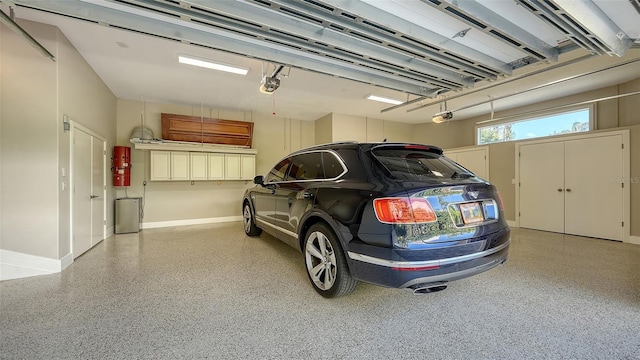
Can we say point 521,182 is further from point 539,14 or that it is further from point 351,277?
point 351,277

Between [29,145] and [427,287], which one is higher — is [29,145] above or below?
above

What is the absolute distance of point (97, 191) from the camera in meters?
4.29

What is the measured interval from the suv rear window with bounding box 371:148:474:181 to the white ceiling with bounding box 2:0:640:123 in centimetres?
118

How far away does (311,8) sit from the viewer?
82.4 inches

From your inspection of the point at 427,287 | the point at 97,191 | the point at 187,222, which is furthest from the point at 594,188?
the point at 97,191

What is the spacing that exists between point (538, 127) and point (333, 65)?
5.66 metres

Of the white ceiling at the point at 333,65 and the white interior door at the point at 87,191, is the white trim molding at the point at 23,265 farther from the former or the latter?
the white ceiling at the point at 333,65

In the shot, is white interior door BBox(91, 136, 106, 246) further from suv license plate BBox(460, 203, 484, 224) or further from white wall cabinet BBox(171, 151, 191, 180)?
suv license plate BBox(460, 203, 484, 224)

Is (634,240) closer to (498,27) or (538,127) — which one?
(538,127)

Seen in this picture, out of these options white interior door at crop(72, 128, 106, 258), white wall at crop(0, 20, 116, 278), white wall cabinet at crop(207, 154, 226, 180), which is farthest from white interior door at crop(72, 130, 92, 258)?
white wall cabinet at crop(207, 154, 226, 180)

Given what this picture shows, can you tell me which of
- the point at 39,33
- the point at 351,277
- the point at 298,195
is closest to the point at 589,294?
the point at 351,277

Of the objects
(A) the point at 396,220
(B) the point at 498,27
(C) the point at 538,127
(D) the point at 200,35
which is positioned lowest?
(A) the point at 396,220

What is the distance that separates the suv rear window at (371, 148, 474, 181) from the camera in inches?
78.6

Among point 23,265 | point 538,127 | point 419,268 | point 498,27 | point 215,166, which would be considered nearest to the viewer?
point 419,268
